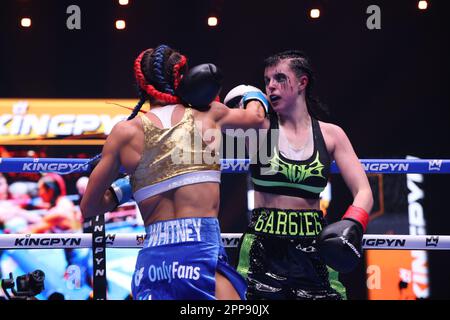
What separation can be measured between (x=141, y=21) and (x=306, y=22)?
1.69m

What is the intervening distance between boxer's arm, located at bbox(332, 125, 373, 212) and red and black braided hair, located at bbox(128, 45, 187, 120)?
3.44ft

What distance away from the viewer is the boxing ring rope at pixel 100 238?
4.11m

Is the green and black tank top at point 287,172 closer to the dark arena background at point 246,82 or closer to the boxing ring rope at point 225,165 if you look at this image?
the boxing ring rope at point 225,165

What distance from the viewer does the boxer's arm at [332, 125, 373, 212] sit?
380 centimetres

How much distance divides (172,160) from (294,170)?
2.73 feet

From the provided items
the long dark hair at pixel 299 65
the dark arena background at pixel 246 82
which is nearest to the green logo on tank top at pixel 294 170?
the long dark hair at pixel 299 65

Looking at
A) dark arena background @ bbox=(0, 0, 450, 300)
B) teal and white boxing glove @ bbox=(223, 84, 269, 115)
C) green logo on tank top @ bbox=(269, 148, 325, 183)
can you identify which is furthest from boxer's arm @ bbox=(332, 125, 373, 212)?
dark arena background @ bbox=(0, 0, 450, 300)

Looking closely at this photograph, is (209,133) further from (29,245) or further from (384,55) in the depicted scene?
(384,55)

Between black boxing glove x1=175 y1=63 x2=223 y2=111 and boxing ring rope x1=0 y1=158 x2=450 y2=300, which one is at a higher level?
black boxing glove x1=175 y1=63 x2=223 y2=111

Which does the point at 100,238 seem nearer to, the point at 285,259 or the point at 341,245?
the point at 285,259

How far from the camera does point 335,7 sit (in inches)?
296

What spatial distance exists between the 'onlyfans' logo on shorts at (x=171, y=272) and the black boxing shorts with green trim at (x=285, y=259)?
28.4 inches

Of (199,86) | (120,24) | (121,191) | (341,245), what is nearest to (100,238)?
(121,191)

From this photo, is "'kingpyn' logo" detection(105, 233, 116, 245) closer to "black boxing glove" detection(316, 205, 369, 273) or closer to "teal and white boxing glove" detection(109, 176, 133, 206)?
"teal and white boxing glove" detection(109, 176, 133, 206)
